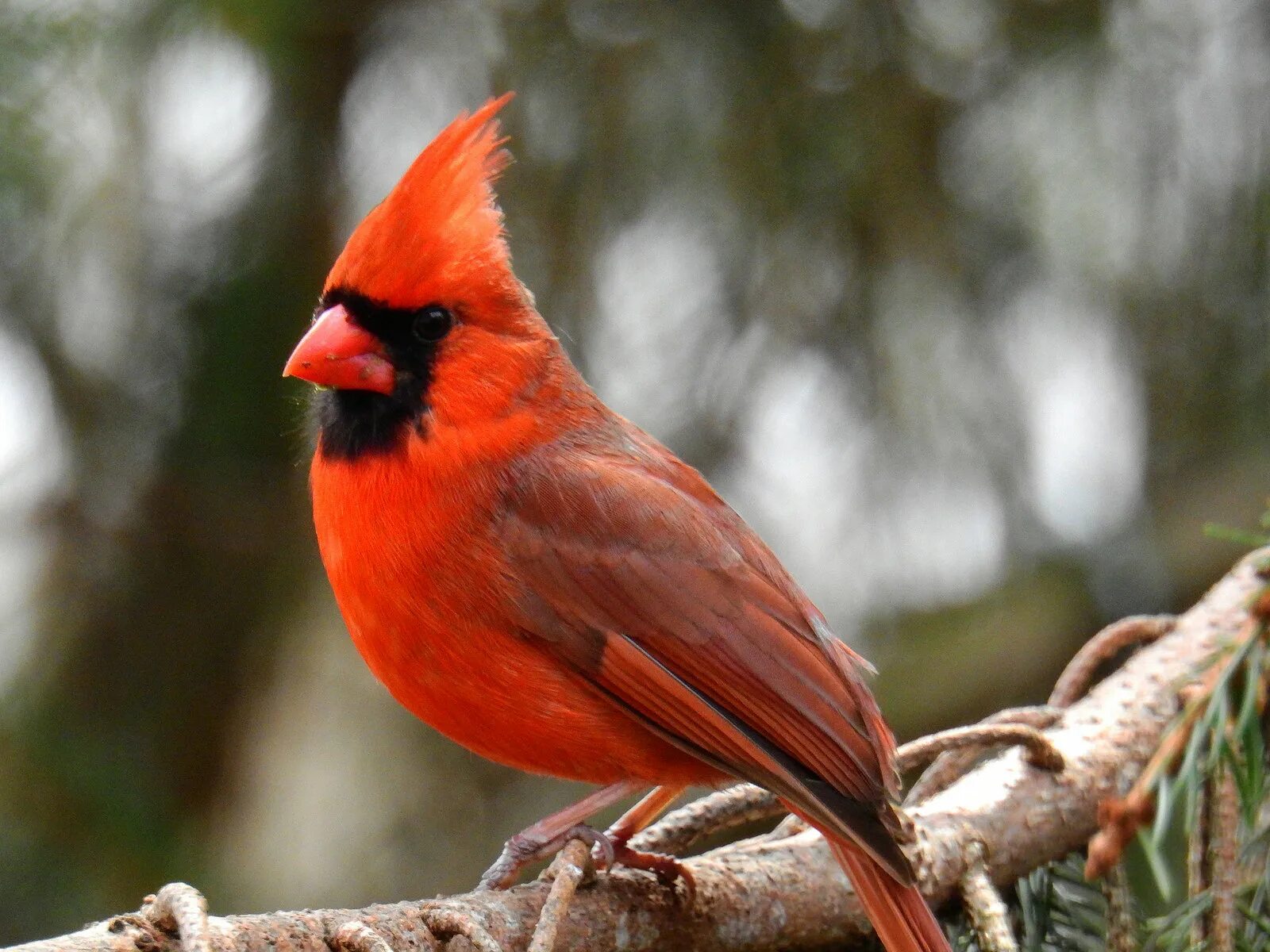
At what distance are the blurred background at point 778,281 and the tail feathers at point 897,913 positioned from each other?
1.36m

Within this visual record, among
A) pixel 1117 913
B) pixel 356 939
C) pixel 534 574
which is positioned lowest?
pixel 1117 913

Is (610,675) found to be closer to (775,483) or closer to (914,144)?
(775,483)

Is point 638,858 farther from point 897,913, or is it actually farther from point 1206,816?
point 1206,816

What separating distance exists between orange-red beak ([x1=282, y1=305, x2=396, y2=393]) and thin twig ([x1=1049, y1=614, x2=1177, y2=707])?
1.19 metres

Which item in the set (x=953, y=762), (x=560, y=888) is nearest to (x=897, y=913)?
(x=560, y=888)

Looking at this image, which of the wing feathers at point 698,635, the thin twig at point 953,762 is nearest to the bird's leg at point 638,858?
the wing feathers at point 698,635

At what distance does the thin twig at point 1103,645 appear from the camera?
91.2 inches

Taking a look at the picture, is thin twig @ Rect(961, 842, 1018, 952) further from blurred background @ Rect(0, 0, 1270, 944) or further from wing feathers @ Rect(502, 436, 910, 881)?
blurred background @ Rect(0, 0, 1270, 944)

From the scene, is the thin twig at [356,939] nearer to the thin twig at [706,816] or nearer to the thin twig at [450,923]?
the thin twig at [450,923]

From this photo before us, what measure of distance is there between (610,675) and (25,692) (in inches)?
64.8

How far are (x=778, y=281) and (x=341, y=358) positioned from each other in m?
1.29

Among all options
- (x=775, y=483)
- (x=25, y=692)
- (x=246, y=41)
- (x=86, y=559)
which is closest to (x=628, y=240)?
(x=775, y=483)

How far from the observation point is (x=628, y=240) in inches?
126

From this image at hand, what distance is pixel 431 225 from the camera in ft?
7.07
